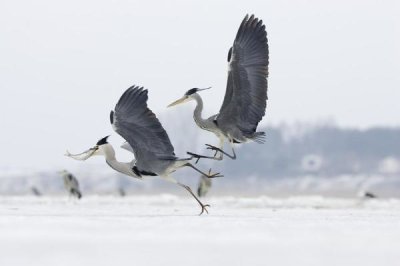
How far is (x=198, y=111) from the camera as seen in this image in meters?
14.7

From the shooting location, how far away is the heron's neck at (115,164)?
13.1m

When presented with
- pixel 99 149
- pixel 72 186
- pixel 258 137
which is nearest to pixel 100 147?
pixel 99 149

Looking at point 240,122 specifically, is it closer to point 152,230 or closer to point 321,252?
point 152,230

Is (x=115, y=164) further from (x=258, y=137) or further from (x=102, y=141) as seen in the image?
(x=258, y=137)

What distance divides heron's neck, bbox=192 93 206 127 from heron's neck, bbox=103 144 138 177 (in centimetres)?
183

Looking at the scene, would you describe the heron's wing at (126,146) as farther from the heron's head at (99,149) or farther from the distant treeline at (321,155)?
the distant treeline at (321,155)

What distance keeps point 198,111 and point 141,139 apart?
215cm

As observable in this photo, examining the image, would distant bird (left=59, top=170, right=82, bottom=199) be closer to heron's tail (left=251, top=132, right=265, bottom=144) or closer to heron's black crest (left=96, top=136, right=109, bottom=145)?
heron's tail (left=251, top=132, right=265, bottom=144)

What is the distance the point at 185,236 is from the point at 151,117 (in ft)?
13.4

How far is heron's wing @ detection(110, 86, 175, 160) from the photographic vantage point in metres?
12.5

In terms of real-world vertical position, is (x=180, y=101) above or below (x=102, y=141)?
above

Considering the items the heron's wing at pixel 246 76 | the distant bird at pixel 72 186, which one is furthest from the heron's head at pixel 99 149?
the distant bird at pixel 72 186

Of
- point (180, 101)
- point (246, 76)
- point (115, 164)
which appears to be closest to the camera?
point (115, 164)

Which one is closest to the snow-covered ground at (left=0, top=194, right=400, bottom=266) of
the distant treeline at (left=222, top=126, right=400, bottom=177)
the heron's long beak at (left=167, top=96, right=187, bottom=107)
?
the heron's long beak at (left=167, top=96, right=187, bottom=107)
